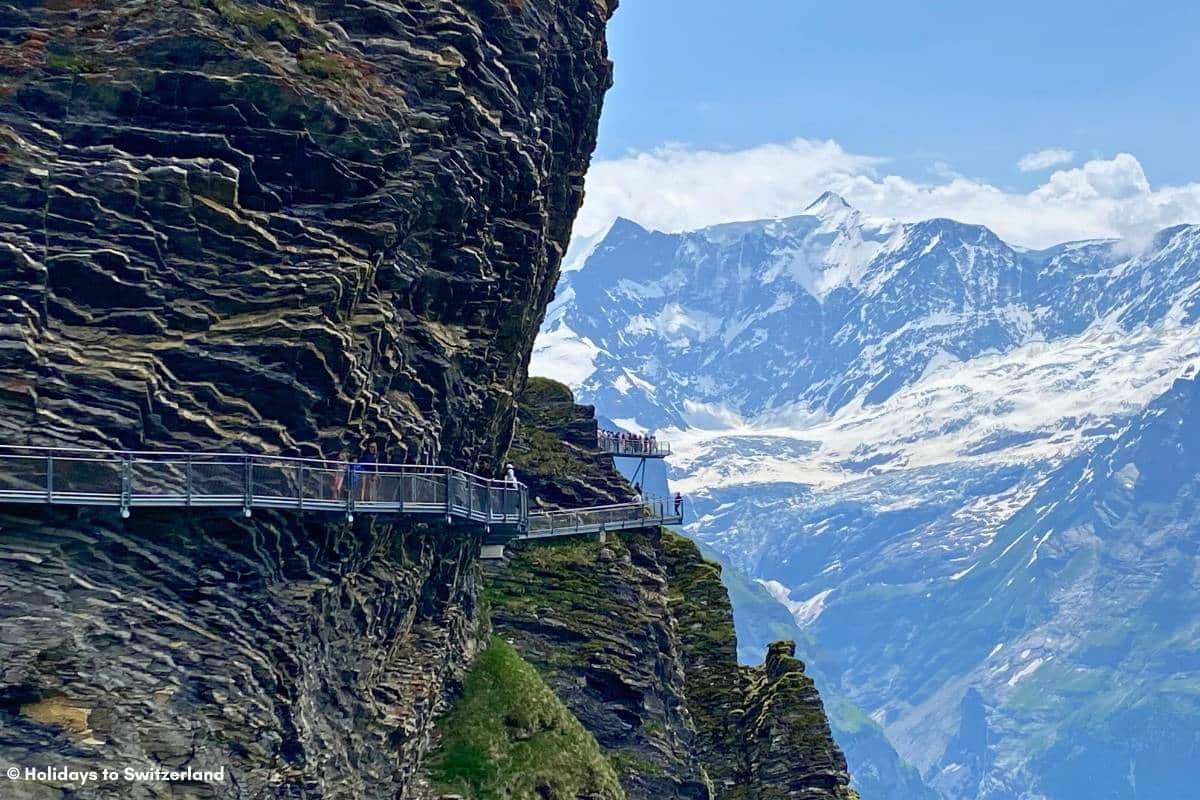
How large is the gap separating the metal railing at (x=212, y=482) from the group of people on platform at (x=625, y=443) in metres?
56.9

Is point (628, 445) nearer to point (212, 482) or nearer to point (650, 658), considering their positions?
point (650, 658)

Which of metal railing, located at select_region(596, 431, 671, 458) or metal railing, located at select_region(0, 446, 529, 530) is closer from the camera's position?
metal railing, located at select_region(0, 446, 529, 530)

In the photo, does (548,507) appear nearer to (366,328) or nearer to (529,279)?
(529,279)

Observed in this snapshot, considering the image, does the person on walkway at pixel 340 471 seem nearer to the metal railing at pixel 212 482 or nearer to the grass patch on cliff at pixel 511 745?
the metal railing at pixel 212 482

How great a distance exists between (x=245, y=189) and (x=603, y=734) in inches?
1771

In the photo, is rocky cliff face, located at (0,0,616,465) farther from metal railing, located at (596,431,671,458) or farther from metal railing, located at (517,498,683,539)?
metal railing, located at (596,431,671,458)

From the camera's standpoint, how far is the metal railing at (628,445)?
12243 centimetres

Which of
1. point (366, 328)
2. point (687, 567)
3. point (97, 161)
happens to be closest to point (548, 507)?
point (687, 567)

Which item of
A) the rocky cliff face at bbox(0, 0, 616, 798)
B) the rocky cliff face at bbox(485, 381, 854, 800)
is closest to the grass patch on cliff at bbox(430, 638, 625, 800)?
the rocky cliff face at bbox(0, 0, 616, 798)

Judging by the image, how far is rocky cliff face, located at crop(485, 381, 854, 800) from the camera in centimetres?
9675

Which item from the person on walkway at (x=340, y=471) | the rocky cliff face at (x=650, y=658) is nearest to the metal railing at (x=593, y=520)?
the rocky cliff face at (x=650, y=658)

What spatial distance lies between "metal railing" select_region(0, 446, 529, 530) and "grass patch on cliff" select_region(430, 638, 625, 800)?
14047 mm

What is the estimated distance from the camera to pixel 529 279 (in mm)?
74688

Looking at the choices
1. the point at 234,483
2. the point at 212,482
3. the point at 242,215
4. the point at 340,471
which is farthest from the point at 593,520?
the point at 212,482
